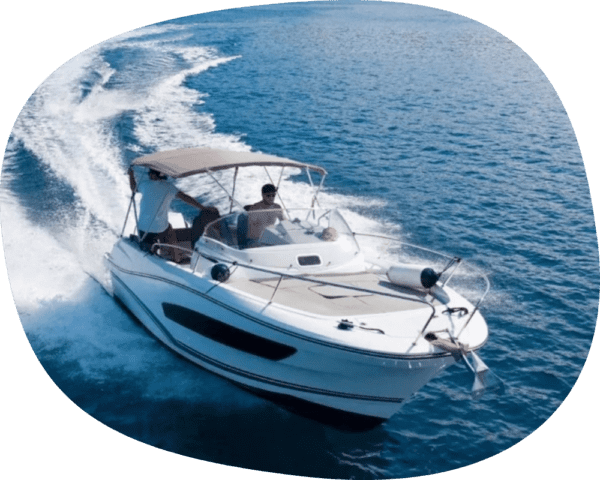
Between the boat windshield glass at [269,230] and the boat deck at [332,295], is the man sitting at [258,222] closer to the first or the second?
the boat windshield glass at [269,230]

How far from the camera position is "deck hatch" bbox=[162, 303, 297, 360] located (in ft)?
31.8

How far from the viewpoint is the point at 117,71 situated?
22.8 meters

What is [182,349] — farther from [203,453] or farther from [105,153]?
[105,153]

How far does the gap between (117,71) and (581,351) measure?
53.4 feet

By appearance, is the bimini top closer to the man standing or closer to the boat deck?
the man standing

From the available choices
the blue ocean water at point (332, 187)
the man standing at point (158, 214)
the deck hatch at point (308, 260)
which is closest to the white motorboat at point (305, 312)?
the deck hatch at point (308, 260)

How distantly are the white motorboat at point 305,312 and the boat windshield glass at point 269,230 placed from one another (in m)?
0.02

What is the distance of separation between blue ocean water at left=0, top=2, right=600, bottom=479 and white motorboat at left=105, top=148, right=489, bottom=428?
0.52m

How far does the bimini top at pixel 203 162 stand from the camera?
11.6 metres

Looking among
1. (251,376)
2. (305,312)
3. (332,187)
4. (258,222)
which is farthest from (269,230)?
(332,187)

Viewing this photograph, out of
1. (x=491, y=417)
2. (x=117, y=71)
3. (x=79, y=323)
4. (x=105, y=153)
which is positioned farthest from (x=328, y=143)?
(x=491, y=417)

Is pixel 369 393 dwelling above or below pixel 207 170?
below

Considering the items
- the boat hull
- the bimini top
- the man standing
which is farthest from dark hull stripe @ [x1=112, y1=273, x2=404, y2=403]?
the bimini top

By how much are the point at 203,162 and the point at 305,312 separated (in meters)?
3.50
